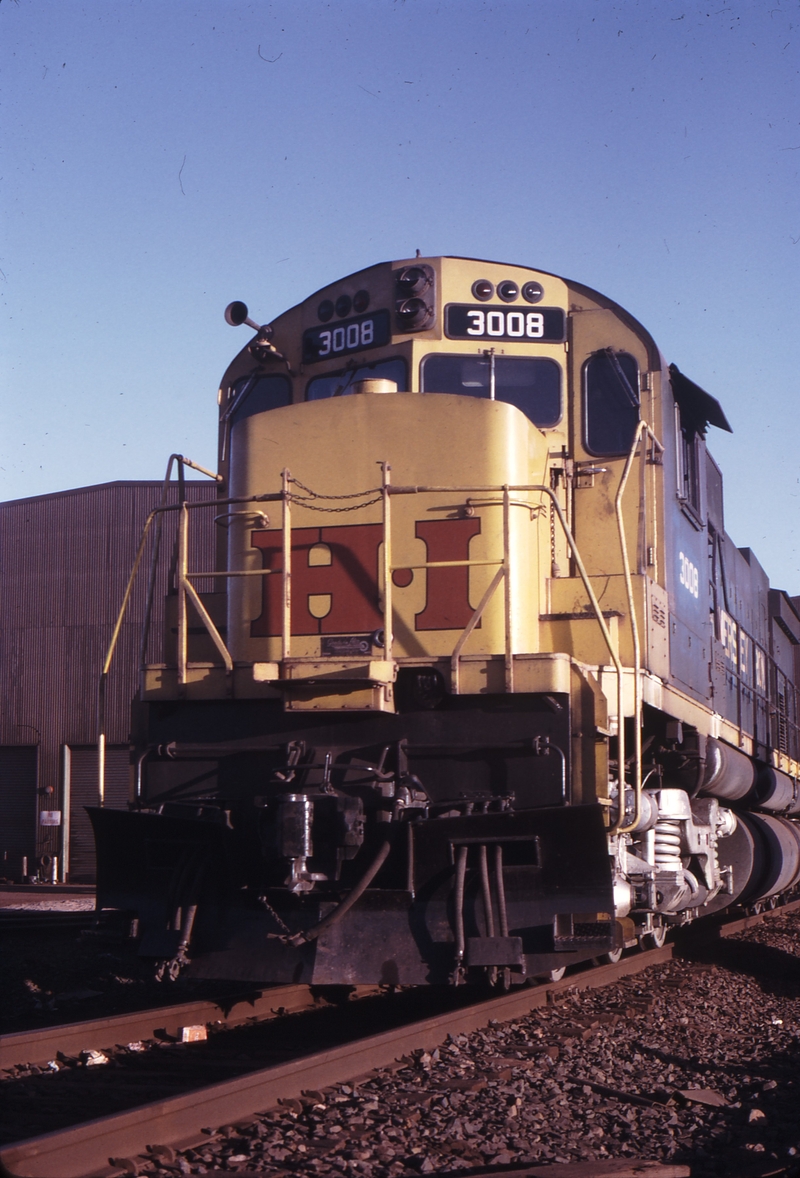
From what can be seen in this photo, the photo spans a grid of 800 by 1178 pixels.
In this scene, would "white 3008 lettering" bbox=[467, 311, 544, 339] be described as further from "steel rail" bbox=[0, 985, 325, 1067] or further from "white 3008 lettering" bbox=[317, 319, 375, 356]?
"steel rail" bbox=[0, 985, 325, 1067]

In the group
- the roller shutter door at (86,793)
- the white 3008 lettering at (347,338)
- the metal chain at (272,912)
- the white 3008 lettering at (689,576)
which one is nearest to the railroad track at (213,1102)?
the metal chain at (272,912)

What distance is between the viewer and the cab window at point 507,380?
6656 mm

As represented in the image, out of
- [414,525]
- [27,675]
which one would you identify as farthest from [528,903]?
[27,675]

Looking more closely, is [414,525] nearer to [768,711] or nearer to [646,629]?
[646,629]

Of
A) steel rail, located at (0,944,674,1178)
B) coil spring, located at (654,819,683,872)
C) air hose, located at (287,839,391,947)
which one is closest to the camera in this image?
steel rail, located at (0,944,674,1178)

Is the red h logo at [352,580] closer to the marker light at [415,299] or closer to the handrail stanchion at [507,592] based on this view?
the handrail stanchion at [507,592]

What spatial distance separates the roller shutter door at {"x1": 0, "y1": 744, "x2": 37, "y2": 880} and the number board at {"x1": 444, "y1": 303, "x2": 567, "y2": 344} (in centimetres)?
1780

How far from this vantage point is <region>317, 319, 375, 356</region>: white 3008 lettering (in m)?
6.92

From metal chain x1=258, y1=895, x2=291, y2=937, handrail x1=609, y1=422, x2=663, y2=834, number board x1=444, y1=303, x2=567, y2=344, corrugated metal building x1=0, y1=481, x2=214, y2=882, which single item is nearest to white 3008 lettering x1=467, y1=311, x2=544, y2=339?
number board x1=444, y1=303, x2=567, y2=344

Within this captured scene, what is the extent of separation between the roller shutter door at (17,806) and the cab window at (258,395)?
16.6 m

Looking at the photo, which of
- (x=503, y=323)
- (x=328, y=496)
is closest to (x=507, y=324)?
(x=503, y=323)

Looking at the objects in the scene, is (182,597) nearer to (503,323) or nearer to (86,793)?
(503,323)

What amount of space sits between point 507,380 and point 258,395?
1.63 metres

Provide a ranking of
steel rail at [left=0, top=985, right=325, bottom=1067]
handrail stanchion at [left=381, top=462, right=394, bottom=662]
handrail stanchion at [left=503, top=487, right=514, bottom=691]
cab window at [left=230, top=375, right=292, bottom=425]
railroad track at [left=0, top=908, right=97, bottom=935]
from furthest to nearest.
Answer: railroad track at [left=0, top=908, right=97, bottom=935]
cab window at [left=230, top=375, right=292, bottom=425]
handrail stanchion at [left=381, top=462, right=394, bottom=662]
handrail stanchion at [left=503, top=487, right=514, bottom=691]
steel rail at [left=0, top=985, right=325, bottom=1067]
